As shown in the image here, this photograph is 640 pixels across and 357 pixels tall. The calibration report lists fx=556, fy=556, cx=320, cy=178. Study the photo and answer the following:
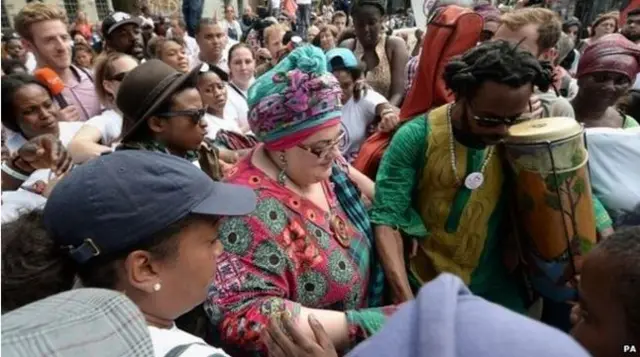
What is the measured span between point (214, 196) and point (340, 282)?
1.93 ft

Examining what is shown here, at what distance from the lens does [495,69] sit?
1836 mm

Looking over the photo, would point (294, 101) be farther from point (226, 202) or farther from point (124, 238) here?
point (124, 238)

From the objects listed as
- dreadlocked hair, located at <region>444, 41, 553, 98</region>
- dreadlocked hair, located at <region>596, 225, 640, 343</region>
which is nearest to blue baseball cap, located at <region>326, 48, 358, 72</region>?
dreadlocked hair, located at <region>444, 41, 553, 98</region>

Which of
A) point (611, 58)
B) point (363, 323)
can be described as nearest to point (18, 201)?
point (363, 323)

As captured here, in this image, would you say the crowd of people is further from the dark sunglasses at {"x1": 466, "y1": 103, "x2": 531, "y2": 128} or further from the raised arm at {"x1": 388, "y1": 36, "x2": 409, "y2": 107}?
the raised arm at {"x1": 388, "y1": 36, "x2": 409, "y2": 107}

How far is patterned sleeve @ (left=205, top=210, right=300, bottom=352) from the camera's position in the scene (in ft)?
5.17

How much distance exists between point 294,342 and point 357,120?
7.38ft

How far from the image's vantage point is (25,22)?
3.79m

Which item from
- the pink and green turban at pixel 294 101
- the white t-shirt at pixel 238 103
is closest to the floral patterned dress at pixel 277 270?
the pink and green turban at pixel 294 101

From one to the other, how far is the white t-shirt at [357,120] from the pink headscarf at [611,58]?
1284mm

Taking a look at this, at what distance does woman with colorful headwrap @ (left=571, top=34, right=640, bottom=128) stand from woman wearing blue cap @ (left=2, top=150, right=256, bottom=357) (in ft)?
6.66

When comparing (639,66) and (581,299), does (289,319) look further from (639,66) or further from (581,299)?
(639,66)

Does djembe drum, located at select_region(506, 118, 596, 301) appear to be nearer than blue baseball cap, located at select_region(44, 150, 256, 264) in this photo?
No

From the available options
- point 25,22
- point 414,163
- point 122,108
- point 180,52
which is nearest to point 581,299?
point 414,163
